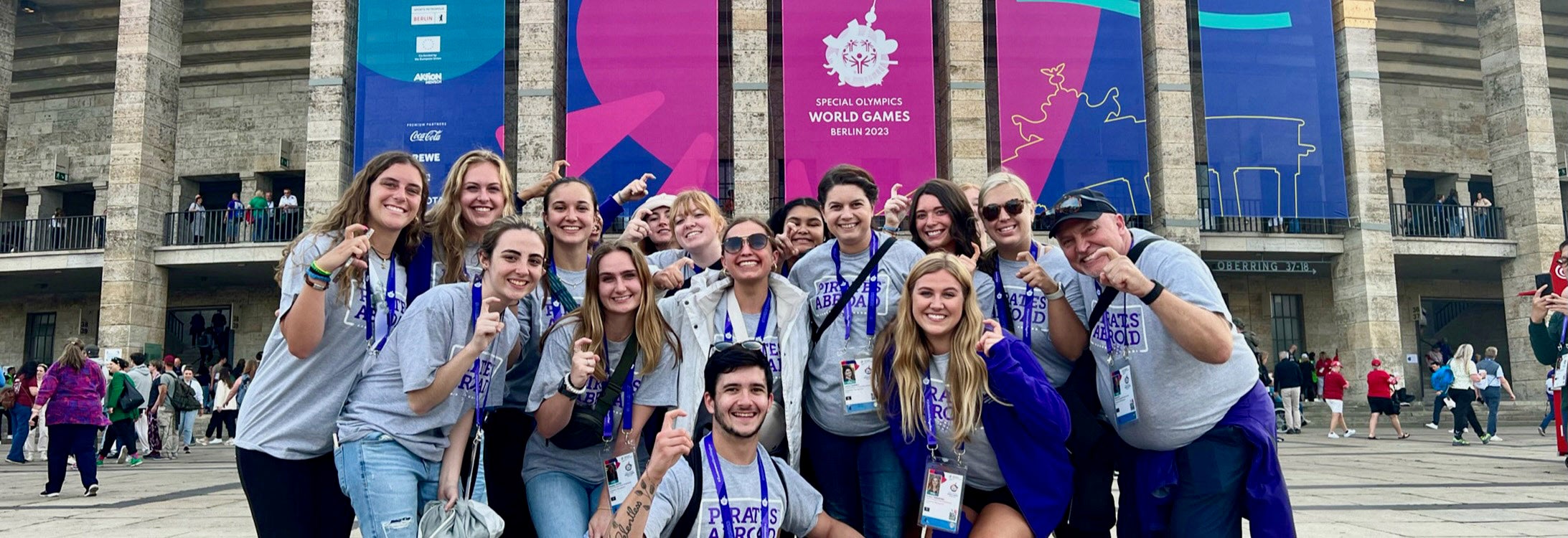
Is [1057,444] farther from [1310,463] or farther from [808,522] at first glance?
[1310,463]

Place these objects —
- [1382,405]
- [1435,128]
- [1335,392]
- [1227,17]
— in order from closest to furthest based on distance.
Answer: [1382,405] < [1335,392] < [1227,17] < [1435,128]

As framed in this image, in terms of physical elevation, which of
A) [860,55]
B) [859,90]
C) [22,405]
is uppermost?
[860,55]

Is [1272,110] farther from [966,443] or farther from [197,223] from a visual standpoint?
[197,223]

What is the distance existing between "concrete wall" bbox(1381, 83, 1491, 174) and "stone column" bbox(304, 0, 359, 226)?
25095mm

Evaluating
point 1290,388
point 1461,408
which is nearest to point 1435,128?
Answer: point 1290,388

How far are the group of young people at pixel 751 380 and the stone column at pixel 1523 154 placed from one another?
2287 cm

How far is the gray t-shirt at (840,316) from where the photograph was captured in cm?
384

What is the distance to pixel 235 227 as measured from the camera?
845 inches

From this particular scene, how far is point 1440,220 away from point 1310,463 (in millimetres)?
16360

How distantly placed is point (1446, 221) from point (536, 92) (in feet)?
70.7

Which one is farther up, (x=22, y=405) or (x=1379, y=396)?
(x=22, y=405)

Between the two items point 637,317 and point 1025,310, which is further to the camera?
point 1025,310

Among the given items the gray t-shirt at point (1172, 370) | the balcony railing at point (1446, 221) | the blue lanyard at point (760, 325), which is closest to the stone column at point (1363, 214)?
the balcony railing at point (1446, 221)

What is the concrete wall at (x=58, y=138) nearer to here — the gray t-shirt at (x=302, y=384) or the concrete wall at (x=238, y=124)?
the concrete wall at (x=238, y=124)
